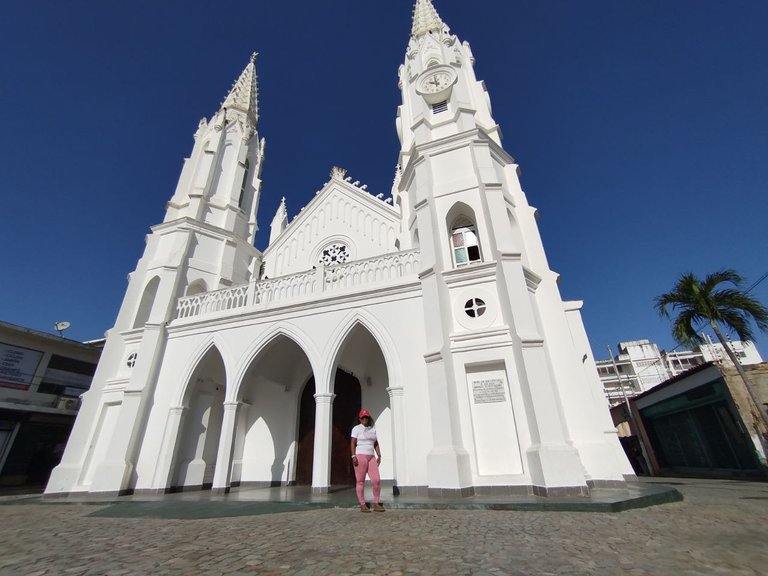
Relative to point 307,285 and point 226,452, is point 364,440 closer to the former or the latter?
point 226,452

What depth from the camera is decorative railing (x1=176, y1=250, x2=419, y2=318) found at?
10.2 m

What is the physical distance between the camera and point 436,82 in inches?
518

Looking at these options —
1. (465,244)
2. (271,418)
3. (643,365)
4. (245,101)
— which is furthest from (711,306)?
(643,365)

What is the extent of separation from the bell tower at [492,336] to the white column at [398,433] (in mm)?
976

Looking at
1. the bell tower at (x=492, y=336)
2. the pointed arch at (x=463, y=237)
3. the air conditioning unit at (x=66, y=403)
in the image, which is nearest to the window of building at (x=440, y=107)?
the bell tower at (x=492, y=336)

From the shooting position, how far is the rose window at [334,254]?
1470 cm

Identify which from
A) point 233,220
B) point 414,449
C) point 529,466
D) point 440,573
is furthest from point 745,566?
point 233,220

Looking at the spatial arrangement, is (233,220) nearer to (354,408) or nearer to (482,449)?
(354,408)

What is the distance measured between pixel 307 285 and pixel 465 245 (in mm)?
5071

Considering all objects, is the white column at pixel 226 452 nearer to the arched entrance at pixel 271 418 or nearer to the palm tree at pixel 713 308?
the arched entrance at pixel 271 418

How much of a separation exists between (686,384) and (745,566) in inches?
594

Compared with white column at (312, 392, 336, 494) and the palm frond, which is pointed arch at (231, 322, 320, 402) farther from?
the palm frond

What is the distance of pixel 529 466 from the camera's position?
22.8 feet

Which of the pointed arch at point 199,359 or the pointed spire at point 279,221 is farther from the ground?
the pointed spire at point 279,221
